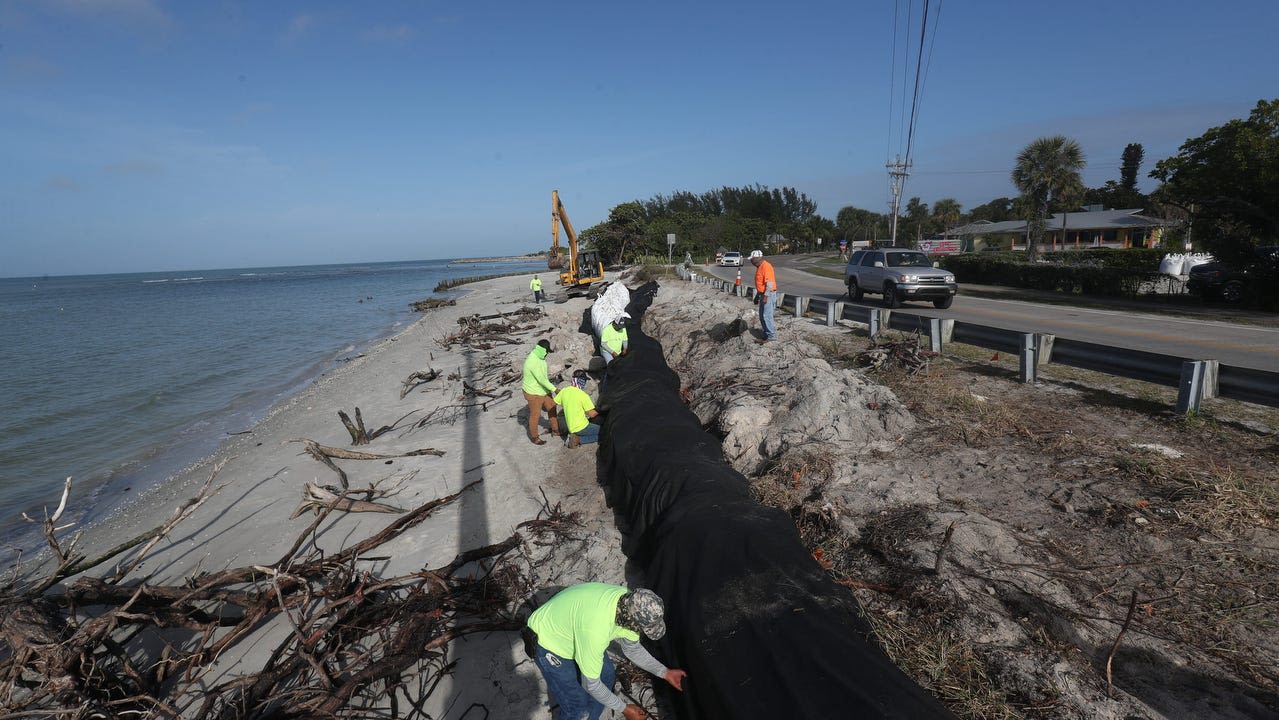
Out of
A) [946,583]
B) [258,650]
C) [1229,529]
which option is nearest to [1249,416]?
[1229,529]

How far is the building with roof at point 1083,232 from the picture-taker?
43.7m

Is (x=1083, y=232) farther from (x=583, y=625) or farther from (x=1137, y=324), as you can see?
(x=583, y=625)

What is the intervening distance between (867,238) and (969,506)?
93.4 m

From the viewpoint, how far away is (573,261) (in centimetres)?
2950

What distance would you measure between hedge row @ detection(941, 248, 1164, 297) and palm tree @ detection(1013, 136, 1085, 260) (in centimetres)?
1102

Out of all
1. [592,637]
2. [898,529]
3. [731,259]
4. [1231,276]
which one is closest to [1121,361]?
[898,529]

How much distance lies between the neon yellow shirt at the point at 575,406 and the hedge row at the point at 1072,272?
2054 centimetres

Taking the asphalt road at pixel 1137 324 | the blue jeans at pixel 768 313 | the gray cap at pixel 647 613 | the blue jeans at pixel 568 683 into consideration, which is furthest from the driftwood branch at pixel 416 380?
the asphalt road at pixel 1137 324

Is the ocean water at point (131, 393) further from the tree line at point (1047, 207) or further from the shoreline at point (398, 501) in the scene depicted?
the tree line at point (1047, 207)

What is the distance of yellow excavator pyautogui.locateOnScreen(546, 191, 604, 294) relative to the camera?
Answer: 93.5 feet

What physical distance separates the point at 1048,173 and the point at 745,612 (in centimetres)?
5009

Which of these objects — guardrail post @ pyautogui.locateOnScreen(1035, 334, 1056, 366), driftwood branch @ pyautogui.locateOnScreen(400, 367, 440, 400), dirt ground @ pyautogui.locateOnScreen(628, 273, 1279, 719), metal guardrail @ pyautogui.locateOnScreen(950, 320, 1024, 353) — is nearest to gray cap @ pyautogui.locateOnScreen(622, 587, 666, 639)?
dirt ground @ pyautogui.locateOnScreen(628, 273, 1279, 719)

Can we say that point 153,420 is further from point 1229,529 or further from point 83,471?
point 1229,529

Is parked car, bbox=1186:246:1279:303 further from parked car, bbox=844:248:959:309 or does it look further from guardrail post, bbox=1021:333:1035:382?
guardrail post, bbox=1021:333:1035:382
